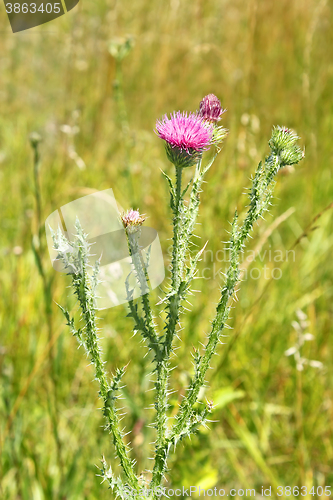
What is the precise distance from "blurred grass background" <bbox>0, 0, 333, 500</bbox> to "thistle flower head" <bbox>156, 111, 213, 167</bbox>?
68 cm

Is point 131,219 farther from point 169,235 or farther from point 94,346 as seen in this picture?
point 169,235

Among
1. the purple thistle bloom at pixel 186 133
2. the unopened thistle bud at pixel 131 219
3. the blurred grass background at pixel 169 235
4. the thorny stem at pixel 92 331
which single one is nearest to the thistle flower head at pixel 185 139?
the purple thistle bloom at pixel 186 133

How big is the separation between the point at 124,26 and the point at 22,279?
304 cm

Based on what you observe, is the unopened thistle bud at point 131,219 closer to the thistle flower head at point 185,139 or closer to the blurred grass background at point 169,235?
the thistle flower head at point 185,139

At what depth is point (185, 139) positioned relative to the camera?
898 millimetres

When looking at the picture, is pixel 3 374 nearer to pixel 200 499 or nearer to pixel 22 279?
pixel 22 279

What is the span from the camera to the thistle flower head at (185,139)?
890 mm

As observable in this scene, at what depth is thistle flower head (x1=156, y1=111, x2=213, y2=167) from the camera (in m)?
0.89

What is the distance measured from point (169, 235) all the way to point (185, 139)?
176 centimetres

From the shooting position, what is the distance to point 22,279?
2520 mm

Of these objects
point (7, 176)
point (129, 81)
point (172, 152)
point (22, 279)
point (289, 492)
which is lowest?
point (289, 492)

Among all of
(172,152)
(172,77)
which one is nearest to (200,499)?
(172,152)

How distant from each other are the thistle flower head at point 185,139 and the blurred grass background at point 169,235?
26.6 inches

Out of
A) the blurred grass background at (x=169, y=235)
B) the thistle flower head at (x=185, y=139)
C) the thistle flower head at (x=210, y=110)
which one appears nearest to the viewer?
the thistle flower head at (x=185, y=139)
